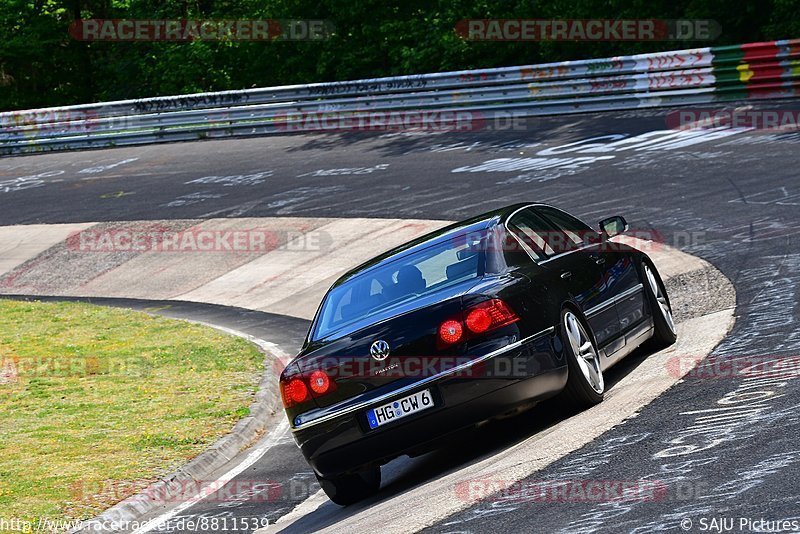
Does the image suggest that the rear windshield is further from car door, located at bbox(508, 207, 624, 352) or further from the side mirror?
the side mirror

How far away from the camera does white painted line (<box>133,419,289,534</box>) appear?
26.7 ft

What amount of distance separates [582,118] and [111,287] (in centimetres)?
1002

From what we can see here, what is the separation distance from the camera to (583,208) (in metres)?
17.0

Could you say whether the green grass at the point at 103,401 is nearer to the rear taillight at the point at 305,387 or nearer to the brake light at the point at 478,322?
the rear taillight at the point at 305,387

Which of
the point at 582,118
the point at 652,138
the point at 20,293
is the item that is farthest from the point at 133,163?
the point at 652,138

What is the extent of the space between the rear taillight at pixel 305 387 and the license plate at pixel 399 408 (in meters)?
0.32

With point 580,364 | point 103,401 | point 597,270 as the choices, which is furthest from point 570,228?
point 103,401

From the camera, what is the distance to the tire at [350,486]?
302 inches

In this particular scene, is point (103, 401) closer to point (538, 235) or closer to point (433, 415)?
point (538, 235)

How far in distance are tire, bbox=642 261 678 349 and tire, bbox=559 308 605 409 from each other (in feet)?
5.05

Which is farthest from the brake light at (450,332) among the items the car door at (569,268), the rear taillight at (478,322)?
the car door at (569,268)

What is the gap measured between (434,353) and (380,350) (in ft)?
1.06

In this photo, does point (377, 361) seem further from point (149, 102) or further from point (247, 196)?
point (149, 102)

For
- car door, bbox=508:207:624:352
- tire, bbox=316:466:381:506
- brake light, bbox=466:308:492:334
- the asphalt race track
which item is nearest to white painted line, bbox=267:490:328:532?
the asphalt race track
